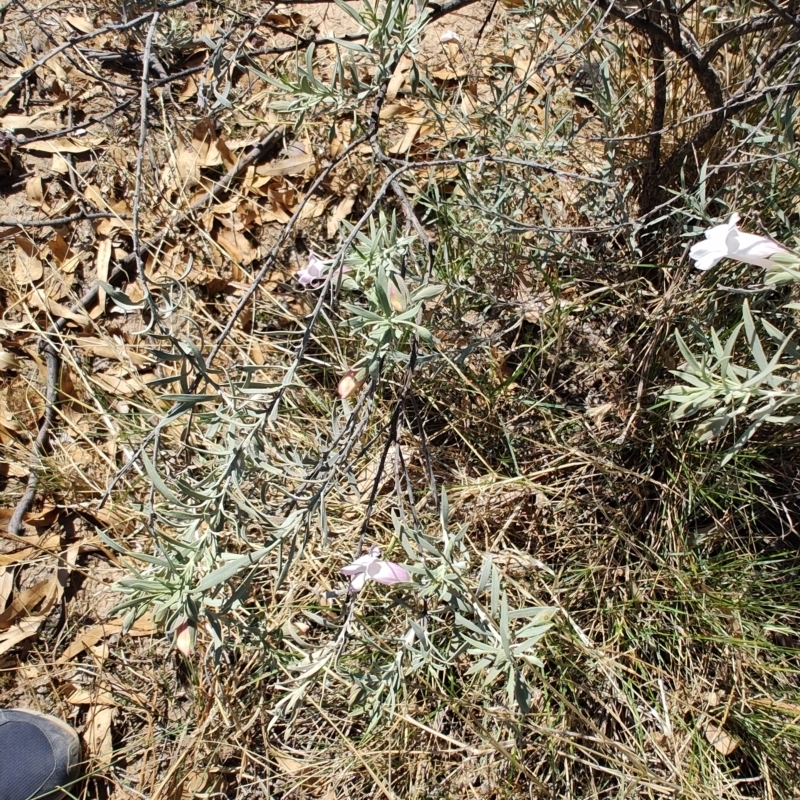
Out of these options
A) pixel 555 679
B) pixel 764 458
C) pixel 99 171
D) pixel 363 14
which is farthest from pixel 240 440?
pixel 99 171

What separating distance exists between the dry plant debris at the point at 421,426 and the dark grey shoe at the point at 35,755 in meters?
0.06

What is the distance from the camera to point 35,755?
2.05 m

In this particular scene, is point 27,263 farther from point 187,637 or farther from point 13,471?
point 187,637

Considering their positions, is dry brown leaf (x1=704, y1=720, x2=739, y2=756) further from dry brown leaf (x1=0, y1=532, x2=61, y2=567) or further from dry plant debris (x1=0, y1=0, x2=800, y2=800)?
dry brown leaf (x1=0, y1=532, x2=61, y2=567)

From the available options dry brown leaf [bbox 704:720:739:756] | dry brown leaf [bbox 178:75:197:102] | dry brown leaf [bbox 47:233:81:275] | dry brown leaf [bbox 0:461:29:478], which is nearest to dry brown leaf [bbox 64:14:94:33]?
dry brown leaf [bbox 178:75:197:102]

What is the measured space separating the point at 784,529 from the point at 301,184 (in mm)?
1672

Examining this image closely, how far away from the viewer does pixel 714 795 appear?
1.65 meters

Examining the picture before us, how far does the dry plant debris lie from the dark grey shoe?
0.06 m

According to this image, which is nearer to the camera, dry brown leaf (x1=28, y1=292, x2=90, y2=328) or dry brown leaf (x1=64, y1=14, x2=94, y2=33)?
dry brown leaf (x1=28, y1=292, x2=90, y2=328)

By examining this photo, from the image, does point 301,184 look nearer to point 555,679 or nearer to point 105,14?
point 105,14

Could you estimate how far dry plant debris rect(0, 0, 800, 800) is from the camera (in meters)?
1.49

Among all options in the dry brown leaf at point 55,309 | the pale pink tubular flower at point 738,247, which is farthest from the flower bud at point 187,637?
the dry brown leaf at point 55,309

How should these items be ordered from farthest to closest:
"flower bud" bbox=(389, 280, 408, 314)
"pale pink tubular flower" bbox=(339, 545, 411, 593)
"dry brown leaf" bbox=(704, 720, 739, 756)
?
"dry brown leaf" bbox=(704, 720, 739, 756)
"pale pink tubular flower" bbox=(339, 545, 411, 593)
"flower bud" bbox=(389, 280, 408, 314)

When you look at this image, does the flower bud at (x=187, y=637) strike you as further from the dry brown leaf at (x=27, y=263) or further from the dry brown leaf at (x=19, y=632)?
the dry brown leaf at (x=27, y=263)
